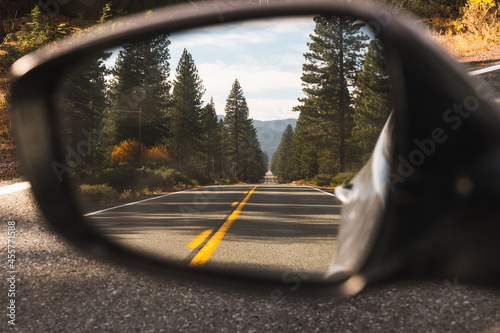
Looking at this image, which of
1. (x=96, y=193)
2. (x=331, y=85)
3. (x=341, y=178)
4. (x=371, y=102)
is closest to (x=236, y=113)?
(x=96, y=193)

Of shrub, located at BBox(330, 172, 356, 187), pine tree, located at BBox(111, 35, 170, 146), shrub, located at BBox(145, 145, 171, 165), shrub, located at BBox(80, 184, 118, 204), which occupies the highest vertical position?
pine tree, located at BBox(111, 35, 170, 146)

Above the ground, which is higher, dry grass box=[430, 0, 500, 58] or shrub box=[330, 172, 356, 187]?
dry grass box=[430, 0, 500, 58]

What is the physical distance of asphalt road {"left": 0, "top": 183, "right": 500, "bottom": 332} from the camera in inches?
95.3

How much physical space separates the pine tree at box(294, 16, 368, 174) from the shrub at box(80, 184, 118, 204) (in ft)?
3.38

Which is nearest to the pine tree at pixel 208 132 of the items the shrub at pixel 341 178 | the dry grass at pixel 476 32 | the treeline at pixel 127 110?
the treeline at pixel 127 110

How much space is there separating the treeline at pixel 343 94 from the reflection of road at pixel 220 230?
180 mm

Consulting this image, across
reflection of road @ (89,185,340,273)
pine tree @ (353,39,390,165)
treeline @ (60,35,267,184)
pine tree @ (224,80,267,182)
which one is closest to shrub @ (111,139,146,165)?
treeline @ (60,35,267,184)

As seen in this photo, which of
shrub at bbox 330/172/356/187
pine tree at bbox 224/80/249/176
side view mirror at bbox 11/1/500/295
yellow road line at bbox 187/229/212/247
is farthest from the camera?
yellow road line at bbox 187/229/212/247

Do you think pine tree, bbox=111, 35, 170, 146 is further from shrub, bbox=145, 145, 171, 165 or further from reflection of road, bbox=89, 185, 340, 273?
reflection of road, bbox=89, 185, 340, 273

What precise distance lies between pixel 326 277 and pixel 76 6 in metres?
42.3

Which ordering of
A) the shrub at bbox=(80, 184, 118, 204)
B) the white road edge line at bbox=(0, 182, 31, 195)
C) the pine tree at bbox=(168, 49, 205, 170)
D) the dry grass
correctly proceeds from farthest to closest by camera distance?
the dry grass < the white road edge line at bbox=(0, 182, 31, 195) < the shrub at bbox=(80, 184, 118, 204) < the pine tree at bbox=(168, 49, 205, 170)

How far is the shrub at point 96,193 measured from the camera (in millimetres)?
2086

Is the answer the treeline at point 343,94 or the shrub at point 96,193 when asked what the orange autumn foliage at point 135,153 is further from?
the treeline at point 343,94

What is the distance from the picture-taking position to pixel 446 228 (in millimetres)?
739
